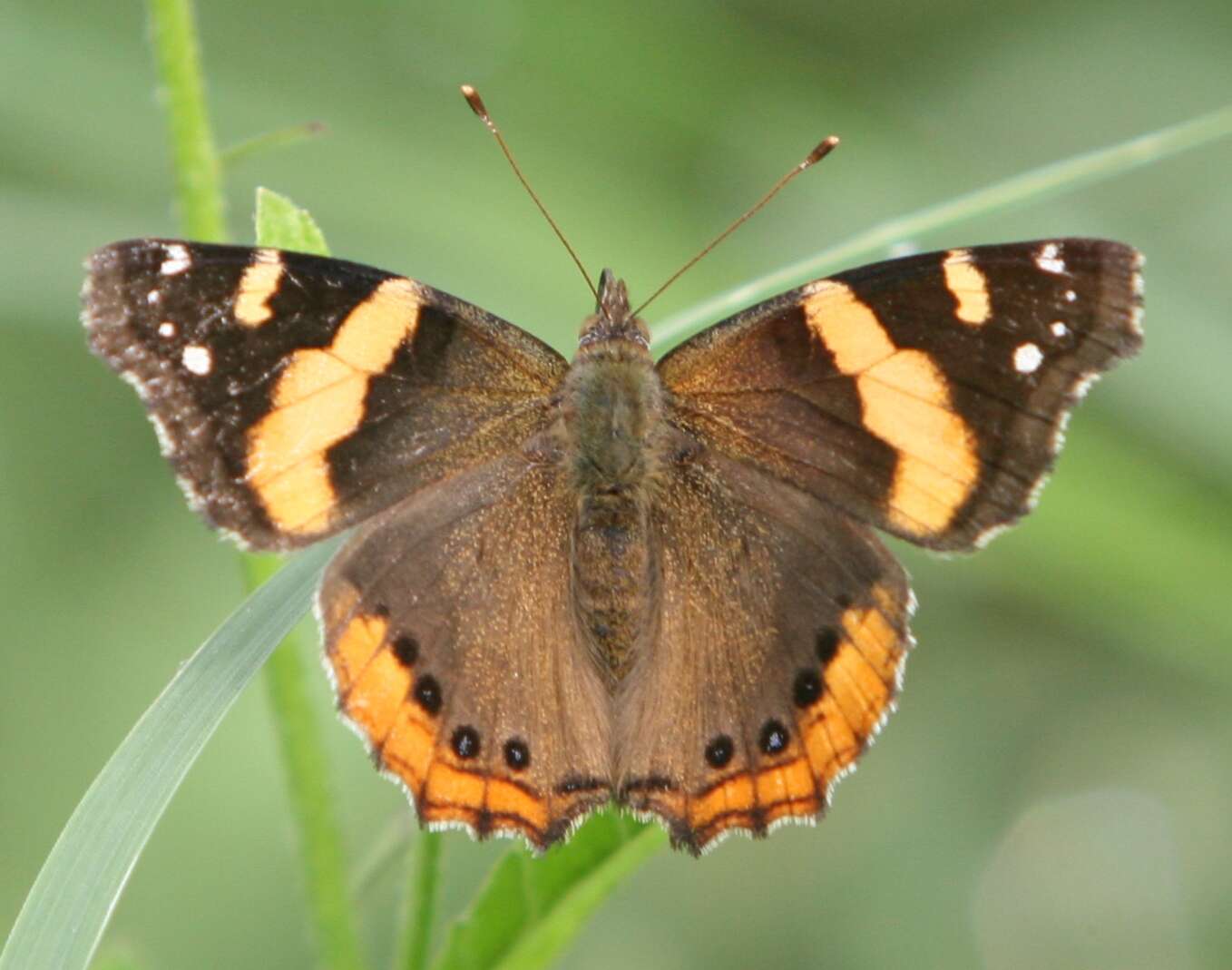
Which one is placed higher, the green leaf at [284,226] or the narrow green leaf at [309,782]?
the green leaf at [284,226]

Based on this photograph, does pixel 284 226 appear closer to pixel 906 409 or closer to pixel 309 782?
pixel 309 782

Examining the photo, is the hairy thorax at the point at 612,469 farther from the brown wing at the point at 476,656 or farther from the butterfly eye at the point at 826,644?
the butterfly eye at the point at 826,644

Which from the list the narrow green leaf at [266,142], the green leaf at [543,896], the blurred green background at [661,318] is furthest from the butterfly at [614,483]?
the blurred green background at [661,318]

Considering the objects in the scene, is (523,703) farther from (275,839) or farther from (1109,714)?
(1109,714)

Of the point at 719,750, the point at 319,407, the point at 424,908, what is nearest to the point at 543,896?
the point at 424,908

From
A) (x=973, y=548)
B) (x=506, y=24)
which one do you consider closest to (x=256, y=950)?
(x=973, y=548)

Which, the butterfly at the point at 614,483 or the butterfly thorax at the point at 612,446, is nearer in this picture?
the butterfly at the point at 614,483

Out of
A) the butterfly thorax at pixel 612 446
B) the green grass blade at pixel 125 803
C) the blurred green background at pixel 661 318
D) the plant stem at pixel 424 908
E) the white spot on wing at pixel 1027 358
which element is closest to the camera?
the green grass blade at pixel 125 803
